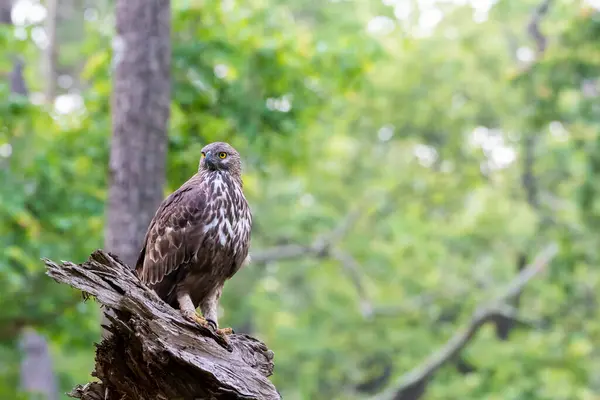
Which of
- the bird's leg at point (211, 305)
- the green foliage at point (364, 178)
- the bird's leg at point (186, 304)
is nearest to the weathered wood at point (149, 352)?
the bird's leg at point (186, 304)

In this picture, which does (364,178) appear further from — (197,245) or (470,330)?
(197,245)

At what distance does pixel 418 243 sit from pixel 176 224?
13.1m

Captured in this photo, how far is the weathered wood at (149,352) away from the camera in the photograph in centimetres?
372

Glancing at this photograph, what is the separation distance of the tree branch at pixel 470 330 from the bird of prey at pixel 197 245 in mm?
11901

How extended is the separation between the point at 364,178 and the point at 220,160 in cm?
1546

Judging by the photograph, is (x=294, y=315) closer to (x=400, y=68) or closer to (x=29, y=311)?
(x=400, y=68)

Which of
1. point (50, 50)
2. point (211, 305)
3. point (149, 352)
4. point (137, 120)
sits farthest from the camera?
point (50, 50)

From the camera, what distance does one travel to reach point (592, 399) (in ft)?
51.2

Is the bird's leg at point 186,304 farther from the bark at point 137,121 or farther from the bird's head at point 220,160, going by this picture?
the bark at point 137,121

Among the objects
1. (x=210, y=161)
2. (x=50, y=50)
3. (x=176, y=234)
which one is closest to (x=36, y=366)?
(x=50, y=50)

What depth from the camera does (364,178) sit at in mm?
20609

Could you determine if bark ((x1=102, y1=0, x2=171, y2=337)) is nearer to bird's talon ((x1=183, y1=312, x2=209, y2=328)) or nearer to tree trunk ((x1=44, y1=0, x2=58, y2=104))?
bird's talon ((x1=183, y1=312, x2=209, y2=328))

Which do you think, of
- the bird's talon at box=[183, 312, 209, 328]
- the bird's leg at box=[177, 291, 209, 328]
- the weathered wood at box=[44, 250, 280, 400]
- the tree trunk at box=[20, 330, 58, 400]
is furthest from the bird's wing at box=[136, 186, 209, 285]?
the tree trunk at box=[20, 330, 58, 400]

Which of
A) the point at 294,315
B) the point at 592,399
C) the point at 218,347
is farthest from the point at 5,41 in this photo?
the point at 294,315
